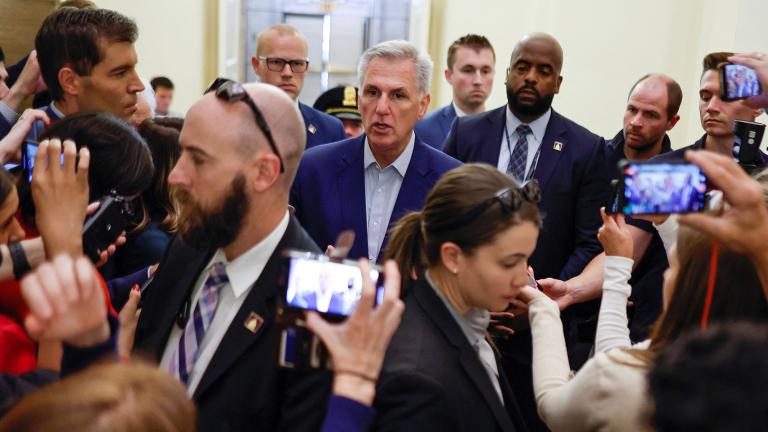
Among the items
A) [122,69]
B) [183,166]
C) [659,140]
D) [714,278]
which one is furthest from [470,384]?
[659,140]

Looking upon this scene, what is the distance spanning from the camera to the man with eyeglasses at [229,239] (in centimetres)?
180

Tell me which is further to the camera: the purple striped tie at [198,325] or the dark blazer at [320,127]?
the dark blazer at [320,127]

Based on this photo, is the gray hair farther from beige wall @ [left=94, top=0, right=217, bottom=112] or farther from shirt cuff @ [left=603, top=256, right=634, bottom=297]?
beige wall @ [left=94, top=0, right=217, bottom=112]

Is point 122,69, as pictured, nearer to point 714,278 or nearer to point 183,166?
point 183,166

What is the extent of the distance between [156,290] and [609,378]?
46.0 inches

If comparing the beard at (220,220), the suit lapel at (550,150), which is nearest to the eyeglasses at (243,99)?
the beard at (220,220)

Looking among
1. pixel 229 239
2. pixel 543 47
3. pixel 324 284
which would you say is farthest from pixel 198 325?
pixel 543 47

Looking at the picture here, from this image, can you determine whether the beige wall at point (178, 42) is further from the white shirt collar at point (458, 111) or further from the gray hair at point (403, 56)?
the gray hair at point (403, 56)

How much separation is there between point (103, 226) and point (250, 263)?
0.50m

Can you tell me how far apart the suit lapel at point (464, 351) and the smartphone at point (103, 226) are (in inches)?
34.4

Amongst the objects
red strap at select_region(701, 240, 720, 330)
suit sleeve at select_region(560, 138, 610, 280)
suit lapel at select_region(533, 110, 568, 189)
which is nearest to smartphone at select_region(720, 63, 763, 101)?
suit sleeve at select_region(560, 138, 610, 280)

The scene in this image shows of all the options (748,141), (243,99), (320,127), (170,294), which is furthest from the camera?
(320,127)

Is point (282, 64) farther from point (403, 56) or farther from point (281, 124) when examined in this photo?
point (281, 124)

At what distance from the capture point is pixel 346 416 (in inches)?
51.6
